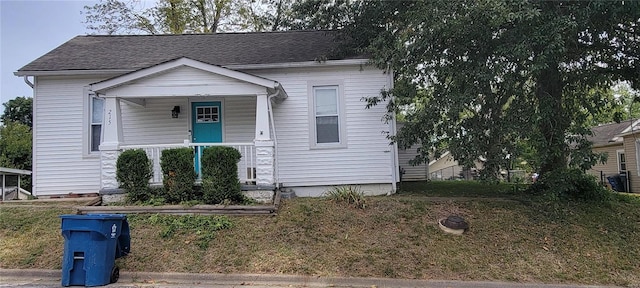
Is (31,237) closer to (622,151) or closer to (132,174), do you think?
(132,174)

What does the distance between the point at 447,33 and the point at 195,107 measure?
6.21 m

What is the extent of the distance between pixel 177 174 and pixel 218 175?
813mm

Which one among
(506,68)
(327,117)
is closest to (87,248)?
(327,117)

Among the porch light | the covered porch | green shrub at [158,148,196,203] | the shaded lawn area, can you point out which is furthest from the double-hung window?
the porch light

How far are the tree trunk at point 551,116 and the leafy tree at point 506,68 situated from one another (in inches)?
0.7

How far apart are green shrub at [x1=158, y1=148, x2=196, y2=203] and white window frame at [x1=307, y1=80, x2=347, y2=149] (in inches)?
118

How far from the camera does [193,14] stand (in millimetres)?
21359

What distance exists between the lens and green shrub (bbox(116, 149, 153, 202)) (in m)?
7.75

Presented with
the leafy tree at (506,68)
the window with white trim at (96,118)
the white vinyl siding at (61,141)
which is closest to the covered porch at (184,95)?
the window with white trim at (96,118)

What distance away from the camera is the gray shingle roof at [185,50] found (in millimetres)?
9789

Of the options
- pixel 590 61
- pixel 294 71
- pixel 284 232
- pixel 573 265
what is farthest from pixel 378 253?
pixel 590 61

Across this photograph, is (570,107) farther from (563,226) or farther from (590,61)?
(563,226)

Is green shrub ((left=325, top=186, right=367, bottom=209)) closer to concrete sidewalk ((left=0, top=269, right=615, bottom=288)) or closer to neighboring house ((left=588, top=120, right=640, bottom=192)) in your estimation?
concrete sidewalk ((left=0, top=269, right=615, bottom=288))

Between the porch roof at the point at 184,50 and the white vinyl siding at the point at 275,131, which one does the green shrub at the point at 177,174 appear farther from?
the porch roof at the point at 184,50
